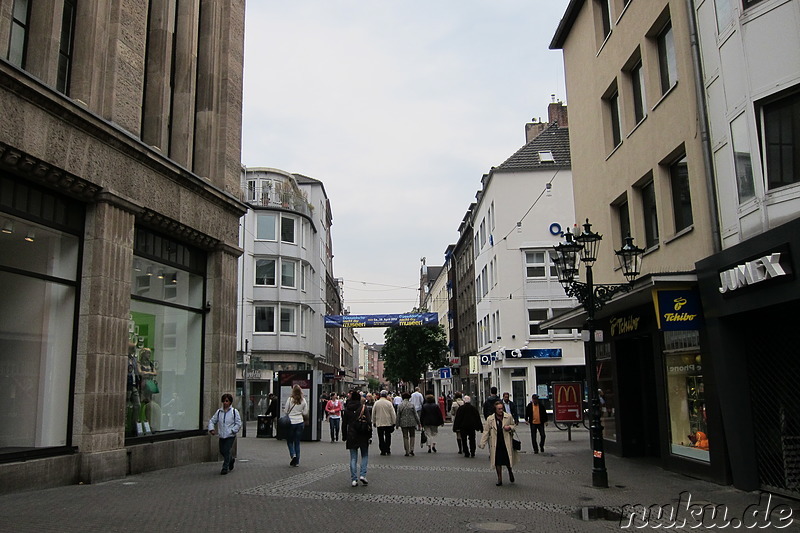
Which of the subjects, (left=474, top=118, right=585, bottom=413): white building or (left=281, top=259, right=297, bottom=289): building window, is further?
(left=281, top=259, right=297, bottom=289): building window

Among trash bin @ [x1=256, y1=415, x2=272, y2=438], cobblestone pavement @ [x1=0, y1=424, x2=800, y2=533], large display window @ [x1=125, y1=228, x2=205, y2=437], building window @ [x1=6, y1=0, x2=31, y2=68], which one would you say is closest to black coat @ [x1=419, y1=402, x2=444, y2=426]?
cobblestone pavement @ [x1=0, y1=424, x2=800, y2=533]

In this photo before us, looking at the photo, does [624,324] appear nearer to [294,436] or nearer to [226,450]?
[294,436]

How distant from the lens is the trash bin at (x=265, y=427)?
26953mm

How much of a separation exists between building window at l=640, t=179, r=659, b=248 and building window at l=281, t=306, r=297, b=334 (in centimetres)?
3416

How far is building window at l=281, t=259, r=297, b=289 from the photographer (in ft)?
157

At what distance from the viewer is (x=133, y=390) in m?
14.1

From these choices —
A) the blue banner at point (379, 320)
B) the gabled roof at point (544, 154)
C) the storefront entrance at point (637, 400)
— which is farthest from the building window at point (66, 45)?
the blue banner at point (379, 320)

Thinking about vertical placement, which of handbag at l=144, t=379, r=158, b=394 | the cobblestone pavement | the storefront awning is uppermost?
the storefront awning

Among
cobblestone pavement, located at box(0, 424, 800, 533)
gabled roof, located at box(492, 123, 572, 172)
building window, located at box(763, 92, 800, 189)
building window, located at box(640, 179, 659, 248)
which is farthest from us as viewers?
gabled roof, located at box(492, 123, 572, 172)

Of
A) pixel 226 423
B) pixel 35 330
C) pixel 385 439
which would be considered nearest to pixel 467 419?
pixel 385 439

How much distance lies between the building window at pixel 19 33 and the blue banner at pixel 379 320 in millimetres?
38663

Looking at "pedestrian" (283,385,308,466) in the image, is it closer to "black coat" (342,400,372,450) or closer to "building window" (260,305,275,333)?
"black coat" (342,400,372,450)

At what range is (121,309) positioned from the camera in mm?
13047

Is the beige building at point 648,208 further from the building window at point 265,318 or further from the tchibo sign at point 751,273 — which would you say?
the building window at point 265,318
